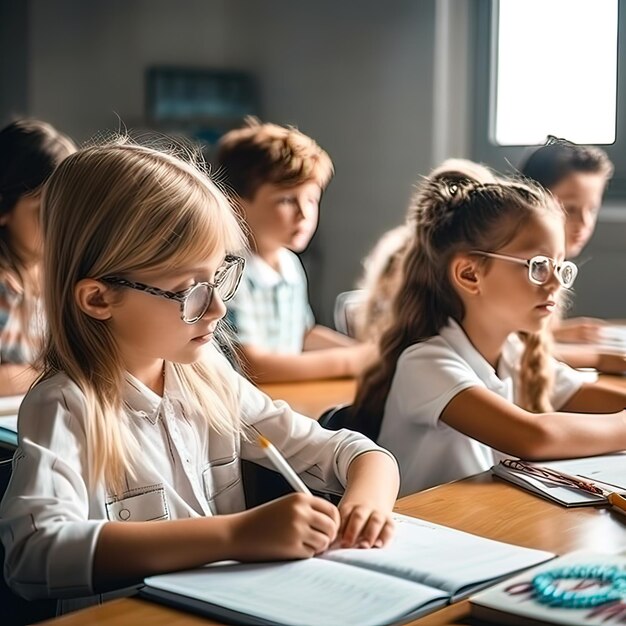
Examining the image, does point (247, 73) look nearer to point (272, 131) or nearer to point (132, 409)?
point (272, 131)

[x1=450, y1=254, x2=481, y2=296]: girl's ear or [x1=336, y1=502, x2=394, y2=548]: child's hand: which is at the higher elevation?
[x1=450, y1=254, x2=481, y2=296]: girl's ear

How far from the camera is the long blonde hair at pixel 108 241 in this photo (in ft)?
4.77

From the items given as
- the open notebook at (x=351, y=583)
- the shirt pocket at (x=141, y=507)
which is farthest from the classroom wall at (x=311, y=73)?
the open notebook at (x=351, y=583)

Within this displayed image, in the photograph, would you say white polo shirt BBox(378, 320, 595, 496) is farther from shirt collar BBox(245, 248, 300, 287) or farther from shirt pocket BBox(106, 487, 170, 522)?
shirt collar BBox(245, 248, 300, 287)

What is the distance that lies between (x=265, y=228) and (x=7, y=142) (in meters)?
0.69

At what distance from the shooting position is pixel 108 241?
4.78 ft

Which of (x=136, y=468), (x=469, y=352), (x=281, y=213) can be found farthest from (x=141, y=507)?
(x=281, y=213)

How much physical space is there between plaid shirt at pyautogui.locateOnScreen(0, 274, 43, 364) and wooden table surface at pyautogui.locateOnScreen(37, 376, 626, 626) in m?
1.45

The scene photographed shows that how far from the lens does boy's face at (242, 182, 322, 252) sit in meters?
3.00

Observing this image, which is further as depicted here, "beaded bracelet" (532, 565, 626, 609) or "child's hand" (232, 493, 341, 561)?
"child's hand" (232, 493, 341, 561)

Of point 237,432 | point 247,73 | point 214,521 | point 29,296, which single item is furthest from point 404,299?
point 247,73

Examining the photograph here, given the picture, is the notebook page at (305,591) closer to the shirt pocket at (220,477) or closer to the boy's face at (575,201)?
A: the shirt pocket at (220,477)

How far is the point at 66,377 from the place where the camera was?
4.75 ft

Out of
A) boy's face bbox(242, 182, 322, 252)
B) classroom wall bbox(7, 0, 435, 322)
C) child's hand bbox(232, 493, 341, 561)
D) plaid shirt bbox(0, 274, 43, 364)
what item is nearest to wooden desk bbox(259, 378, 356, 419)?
boy's face bbox(242, 182, 322, 252)
